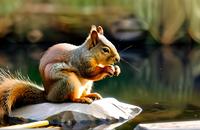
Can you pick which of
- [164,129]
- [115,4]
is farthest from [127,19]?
[164,129]

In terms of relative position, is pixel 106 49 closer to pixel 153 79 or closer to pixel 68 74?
pixel 68 74

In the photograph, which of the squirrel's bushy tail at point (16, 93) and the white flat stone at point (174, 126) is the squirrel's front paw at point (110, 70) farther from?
the white flat stone at point (174, 126)

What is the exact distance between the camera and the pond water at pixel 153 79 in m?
5.52

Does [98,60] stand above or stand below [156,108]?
above

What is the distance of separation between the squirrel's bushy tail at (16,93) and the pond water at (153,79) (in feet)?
2.28

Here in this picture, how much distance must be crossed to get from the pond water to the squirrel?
1.29 feet

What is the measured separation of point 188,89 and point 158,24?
19.7ft

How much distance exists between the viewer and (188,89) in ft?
22.9

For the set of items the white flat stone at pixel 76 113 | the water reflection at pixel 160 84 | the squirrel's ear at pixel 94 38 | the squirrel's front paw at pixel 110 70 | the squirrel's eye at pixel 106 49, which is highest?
the squirrel's ear at pixel 94 38

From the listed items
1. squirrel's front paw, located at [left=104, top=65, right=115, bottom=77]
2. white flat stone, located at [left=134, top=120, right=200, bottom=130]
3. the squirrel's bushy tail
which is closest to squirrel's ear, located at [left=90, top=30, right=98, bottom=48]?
squirrel's front paw, located at [left=104, top=65, right=115, bottom=77]

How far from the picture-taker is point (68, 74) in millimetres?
4812

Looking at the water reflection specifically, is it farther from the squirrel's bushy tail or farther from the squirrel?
the squirrel's bushy tail

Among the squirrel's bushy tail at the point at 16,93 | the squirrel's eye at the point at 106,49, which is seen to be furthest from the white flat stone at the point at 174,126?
the squirrel's bushy tail at the point at 16,93

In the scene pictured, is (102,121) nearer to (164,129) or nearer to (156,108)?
(156,108)
